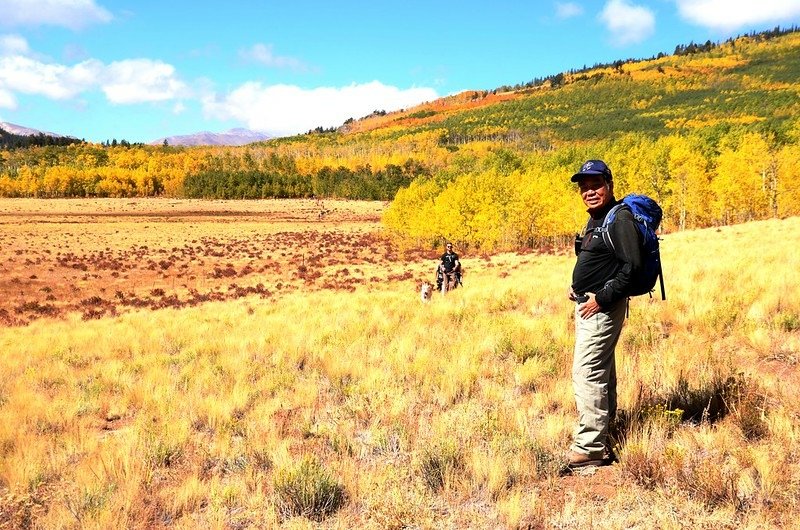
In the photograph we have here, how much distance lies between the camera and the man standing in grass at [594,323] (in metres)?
3.45

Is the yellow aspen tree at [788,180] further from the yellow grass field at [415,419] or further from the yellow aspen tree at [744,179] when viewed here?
the yellow grass field at [415,419]

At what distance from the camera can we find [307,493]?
3359mm

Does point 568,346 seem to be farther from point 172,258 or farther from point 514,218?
point 514,218

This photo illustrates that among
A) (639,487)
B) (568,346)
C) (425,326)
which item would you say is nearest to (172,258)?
(425,326)

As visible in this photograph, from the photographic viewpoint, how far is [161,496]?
359cm

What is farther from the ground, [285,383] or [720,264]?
[720,264]

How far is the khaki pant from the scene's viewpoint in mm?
3482

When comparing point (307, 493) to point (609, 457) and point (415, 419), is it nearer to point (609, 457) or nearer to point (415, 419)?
point (415, 419)

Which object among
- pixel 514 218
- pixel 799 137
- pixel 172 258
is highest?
pixel 799 137

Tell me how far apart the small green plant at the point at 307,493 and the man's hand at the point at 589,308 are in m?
2.25

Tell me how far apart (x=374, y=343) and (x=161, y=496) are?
474cm

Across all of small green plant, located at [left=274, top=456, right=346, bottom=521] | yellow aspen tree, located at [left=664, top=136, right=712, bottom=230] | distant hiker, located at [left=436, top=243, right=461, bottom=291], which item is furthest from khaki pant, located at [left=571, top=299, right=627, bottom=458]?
yellow aspen tree, located at [left=664, top=136, right=712, bottom=230]

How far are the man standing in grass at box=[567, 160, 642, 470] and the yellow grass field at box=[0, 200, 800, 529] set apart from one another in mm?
218

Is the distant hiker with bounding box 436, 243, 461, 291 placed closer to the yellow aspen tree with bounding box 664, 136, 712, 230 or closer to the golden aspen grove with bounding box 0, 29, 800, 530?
the golden aspen grove with bounding box 0, 29, 800, 530
